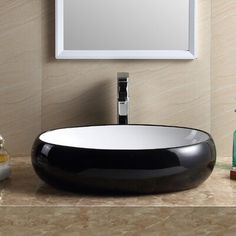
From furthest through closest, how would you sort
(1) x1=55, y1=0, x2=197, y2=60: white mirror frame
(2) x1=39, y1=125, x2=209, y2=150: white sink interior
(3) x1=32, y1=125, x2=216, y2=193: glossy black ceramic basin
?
(1) x1=55, y1=0, x2=197, y2=60: white mirror frame
(2) x1=39, y1=125, x2=209, y2=150: white sink interior
(3) x1=32, y1=125, x2=216, y2=193: glossy black ceramic basin

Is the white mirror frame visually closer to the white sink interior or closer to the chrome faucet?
the chrome faucet

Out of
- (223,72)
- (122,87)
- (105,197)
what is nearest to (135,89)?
(122,87)

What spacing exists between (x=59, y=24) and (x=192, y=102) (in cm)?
51

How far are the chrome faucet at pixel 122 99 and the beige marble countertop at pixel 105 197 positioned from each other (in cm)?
34

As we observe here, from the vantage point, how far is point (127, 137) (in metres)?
1.72

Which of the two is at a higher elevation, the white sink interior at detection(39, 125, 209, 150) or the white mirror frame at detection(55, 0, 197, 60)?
the white mirror frame at detection(55, 0, 197, 60)

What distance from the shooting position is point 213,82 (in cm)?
184

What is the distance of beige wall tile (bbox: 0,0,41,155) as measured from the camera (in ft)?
5.89

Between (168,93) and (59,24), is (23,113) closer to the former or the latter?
(59,24)

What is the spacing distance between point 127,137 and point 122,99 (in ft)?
0.40

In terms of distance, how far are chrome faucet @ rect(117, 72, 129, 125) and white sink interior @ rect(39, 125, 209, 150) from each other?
0.04m

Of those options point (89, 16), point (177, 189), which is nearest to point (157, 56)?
point (89, 16)

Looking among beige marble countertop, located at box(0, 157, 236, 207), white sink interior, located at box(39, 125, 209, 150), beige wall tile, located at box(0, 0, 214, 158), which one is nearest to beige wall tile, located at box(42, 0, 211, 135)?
beige wall tile, located at box(0, 0, 214, 158)

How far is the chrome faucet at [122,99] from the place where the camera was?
173 centimetres
